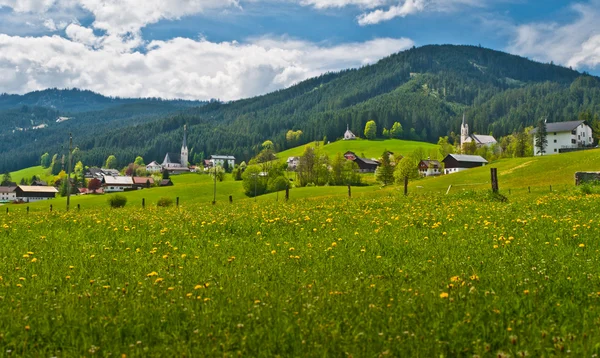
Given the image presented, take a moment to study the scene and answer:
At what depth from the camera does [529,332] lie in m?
6.19

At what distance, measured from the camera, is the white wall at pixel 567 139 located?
471 feet

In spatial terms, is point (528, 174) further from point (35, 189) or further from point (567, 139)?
point (35, 189)

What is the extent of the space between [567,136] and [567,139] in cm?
98

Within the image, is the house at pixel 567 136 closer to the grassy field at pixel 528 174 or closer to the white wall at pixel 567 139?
the white wall at pixel 567 139

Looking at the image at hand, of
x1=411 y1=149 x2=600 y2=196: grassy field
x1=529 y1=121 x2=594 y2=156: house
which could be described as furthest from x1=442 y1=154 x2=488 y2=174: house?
x1=411 y1=149 x2=600 y2=196: grassy field

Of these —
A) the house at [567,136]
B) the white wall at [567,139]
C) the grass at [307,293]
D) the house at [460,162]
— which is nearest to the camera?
the grass at [307,293]

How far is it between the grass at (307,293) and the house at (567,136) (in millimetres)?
148552

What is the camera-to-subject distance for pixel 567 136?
471 feet

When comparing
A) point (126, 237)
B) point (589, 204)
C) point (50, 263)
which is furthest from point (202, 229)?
point (589, 204)

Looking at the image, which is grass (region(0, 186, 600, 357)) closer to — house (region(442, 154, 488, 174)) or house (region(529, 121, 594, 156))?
house (region(442, 154, 488, 174))

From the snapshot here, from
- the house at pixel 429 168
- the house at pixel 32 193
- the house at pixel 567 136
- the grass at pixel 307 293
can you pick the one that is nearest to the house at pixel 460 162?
the house at pixel 429 168

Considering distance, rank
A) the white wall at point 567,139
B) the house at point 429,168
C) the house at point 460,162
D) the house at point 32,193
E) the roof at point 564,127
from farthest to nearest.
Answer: the house at point 32,193 → the house at point 429,168 → the house at point 460,162 → the white wall at point 567,139 → the roof at point 564,127

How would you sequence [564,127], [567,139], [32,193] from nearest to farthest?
[564,127] → [567,139] → [32,193]

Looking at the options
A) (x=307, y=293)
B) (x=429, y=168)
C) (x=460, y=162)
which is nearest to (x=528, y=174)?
(x=307, y=293)
